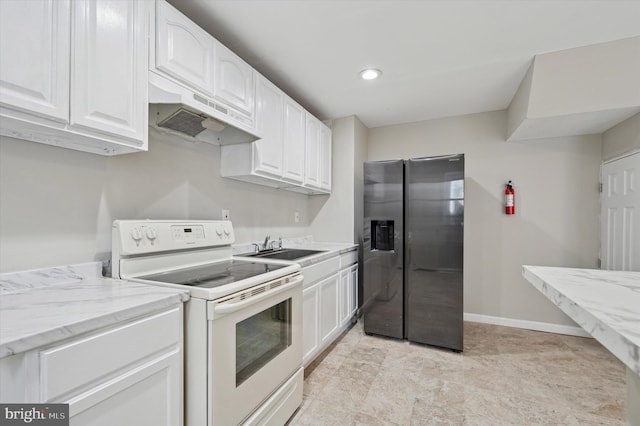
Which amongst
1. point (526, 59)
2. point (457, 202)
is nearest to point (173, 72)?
point (457, 202)

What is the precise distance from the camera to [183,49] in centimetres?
155

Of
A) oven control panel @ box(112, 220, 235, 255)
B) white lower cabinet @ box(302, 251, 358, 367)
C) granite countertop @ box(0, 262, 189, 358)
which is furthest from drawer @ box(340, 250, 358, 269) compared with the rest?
granite countertop @ box(0, 262, 189, 358)

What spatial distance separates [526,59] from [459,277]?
1.88 meters

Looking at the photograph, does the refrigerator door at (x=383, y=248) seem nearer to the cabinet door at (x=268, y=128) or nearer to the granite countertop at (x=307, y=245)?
the granite countertop at (x=307, y=245)

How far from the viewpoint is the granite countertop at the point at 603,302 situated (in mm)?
517

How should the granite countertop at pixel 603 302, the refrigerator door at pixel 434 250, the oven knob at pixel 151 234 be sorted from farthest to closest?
1. the refrigerator door at pixel 434 250
2. the oven knob at pixel 151 234
3. the granite countertop at pixel 603 302

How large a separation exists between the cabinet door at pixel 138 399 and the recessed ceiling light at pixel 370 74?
2.41m

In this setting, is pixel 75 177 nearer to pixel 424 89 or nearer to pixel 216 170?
pixel 216 170

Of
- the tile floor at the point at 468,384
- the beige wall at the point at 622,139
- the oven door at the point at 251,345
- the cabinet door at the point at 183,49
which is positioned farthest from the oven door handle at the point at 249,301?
the beige wall at the point at 622,139

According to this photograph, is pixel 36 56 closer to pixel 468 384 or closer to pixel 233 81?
pixel 233 81

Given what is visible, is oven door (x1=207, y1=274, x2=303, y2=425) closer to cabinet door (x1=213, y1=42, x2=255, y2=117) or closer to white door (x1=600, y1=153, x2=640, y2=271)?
cabinet door (x1=213, y1=42, x2=255, y2=117)

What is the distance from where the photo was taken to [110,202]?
152cm

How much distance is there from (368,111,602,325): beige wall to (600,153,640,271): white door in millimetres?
141

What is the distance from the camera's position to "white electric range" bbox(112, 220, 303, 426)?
3.95 ft
